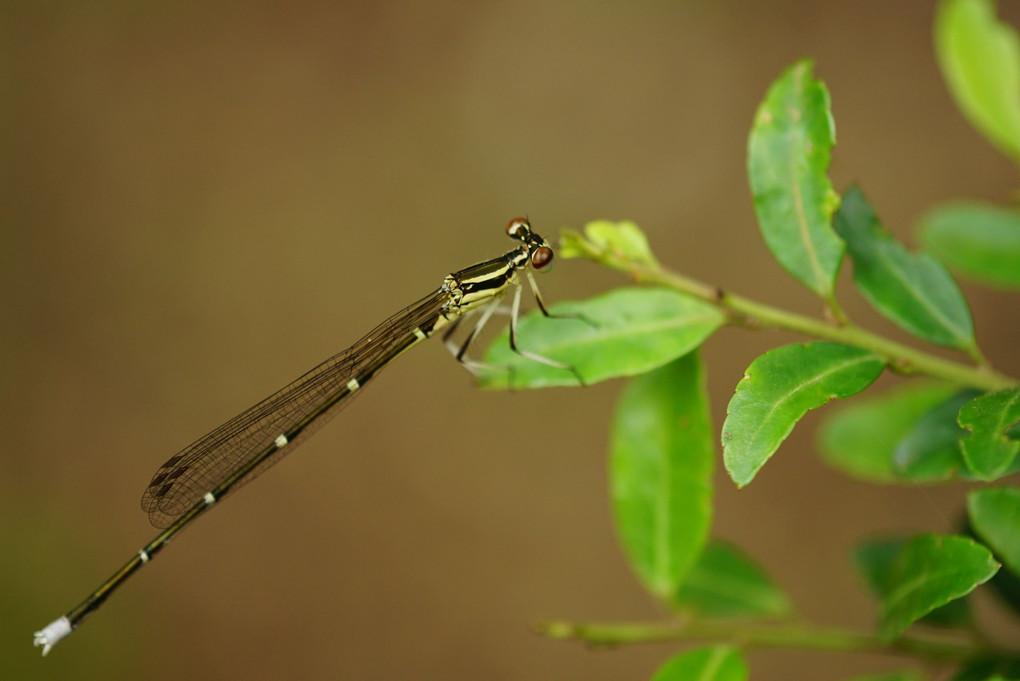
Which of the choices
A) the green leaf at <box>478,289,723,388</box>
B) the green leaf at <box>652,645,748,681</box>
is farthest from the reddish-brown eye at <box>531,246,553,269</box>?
the green leaf at <box>652,645,748,681</box>

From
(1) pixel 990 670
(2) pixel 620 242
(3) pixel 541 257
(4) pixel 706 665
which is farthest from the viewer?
(3) pixel 541 257

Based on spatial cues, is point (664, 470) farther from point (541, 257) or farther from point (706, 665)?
point (541, 257)

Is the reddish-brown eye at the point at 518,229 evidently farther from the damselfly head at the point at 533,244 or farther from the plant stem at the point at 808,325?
the plant stem at the point at 808,325

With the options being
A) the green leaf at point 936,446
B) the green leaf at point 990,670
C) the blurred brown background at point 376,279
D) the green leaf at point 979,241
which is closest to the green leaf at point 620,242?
the green leaf at point 936,446

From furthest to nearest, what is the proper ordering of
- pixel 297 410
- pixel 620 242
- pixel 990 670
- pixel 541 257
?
pixel 297 410 < pixel 541 257 < pixel 620 242 < pixel 990 670

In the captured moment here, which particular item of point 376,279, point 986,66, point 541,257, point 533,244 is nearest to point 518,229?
point 533,244

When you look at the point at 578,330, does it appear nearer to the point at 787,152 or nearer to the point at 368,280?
the point at 787,152

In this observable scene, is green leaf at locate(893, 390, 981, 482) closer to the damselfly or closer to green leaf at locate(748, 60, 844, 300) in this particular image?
green leaf at locate(748, 60, 844, 300)

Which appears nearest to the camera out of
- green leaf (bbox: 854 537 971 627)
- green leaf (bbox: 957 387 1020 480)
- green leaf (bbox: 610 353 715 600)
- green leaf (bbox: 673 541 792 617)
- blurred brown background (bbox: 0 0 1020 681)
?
green leaf (bbox: 957 387 1020 480)
